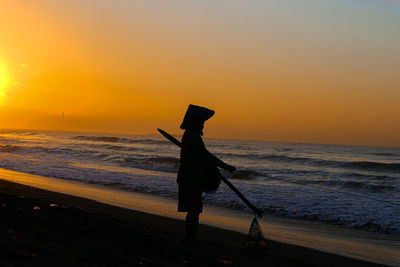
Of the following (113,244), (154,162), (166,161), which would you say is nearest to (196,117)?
(113,244)

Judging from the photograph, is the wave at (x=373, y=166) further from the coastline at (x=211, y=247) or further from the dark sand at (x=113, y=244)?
the dark sand at (x=113, y=244)

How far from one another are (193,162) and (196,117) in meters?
0.58

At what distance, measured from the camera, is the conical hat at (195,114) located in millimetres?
5234

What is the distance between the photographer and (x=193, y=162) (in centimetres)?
520

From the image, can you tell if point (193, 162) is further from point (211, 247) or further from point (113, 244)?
point (113, 244)

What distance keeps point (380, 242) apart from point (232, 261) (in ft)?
11.7

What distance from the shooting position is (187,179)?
5.21 metres

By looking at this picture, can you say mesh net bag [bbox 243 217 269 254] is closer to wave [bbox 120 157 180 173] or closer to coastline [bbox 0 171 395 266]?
coastline [bbox 0 171 395 266]

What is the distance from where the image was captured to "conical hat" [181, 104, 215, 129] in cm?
523

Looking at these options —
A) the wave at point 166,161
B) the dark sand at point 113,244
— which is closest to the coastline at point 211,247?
the dark sand at point 113,244

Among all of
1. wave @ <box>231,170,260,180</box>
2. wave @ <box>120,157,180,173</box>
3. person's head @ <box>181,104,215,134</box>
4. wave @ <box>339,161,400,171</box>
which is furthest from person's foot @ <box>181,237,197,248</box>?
wave @ <box>339,161,400,171</box>

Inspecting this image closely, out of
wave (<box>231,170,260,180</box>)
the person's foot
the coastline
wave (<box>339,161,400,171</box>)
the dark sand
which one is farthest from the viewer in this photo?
wave (<box>339,161,400,171</box>)

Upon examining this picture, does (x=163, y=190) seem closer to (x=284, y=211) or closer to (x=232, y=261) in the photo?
(x=284, y=211)

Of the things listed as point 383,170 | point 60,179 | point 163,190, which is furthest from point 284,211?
point 383,170
